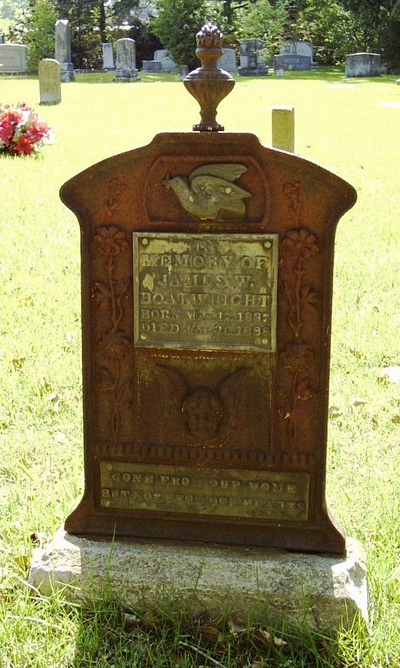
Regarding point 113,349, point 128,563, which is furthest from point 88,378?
point 128,563

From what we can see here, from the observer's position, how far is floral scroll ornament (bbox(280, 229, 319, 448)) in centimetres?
228

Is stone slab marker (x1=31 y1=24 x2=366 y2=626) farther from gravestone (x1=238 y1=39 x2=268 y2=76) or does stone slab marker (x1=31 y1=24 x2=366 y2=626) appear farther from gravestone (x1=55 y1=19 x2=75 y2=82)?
gravestone (x1=238 y1=39 x2=268 y2=76)

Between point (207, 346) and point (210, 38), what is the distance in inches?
34.0

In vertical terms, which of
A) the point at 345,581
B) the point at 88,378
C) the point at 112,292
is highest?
the point at 112,292

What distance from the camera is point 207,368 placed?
8.00ft

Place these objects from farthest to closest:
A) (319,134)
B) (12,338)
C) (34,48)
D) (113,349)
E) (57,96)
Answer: (34,48) < (57,96) < (319,134) < (12,338) < (113,349)

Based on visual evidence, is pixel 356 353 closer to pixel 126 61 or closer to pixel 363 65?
pixel 363 65

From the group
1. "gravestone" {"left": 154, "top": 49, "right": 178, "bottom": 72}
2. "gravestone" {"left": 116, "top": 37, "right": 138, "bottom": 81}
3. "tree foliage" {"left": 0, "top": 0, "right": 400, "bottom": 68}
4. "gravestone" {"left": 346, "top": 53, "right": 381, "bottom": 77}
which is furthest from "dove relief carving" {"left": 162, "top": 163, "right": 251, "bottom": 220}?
"gravestone" {"left": 154, "top": 49, "right": 178, "bottom": 72}

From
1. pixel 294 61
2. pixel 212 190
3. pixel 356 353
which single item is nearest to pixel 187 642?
pixel 212 190

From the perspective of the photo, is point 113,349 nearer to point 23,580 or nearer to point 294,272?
point 294,272

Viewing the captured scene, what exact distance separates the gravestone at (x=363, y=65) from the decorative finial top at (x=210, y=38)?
1140 inches

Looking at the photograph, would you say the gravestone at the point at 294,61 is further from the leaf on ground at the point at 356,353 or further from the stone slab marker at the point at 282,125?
the leaf on ground at the point at 356,353

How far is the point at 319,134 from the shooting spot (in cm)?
1378

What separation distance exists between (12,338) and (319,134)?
33.7 feet
